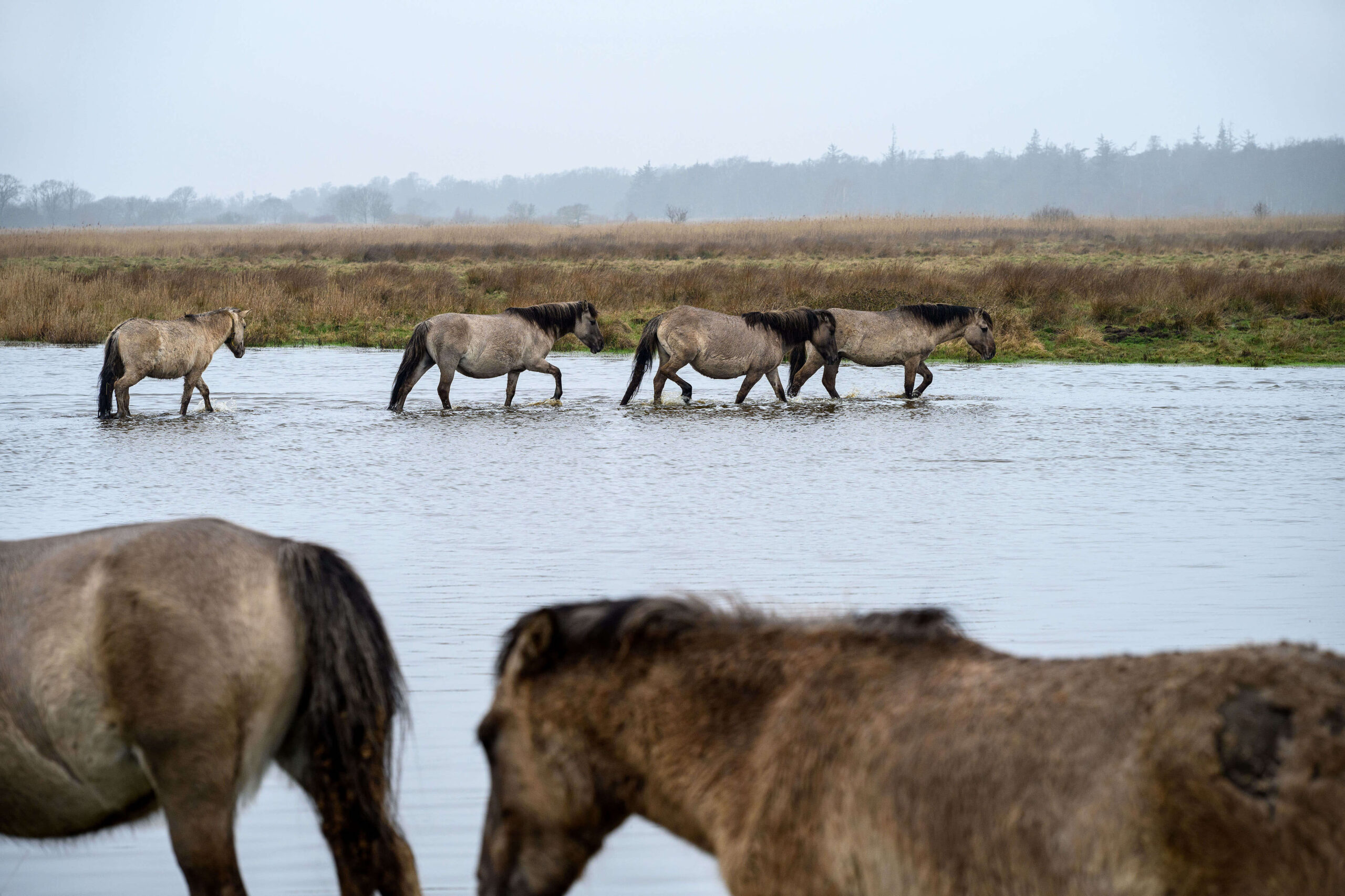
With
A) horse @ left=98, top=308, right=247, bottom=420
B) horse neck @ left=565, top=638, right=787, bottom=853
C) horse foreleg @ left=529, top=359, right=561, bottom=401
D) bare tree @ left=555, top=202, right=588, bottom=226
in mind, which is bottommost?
horse foreleg @ left=529, top=359, right=561, bottom=401

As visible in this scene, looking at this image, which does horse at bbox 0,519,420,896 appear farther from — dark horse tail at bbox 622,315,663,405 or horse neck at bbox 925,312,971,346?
horse neck at bbox 925,312,971,346

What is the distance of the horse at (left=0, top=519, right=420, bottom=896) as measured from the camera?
2811 millimetres

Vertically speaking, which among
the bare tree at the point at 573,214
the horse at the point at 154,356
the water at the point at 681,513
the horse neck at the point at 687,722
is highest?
the bare tree at the point at 573,214

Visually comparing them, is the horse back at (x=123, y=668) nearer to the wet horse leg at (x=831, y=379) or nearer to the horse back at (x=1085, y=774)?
the horse back at (x=1085, y=774)

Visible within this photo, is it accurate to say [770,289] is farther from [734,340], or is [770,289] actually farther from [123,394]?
[123,394]

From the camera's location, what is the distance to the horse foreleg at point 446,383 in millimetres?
15781

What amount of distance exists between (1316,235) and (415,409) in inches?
1763

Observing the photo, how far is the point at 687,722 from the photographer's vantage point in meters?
2.33

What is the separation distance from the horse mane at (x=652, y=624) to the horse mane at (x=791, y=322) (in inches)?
584

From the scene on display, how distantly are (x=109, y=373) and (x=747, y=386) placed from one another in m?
7.79

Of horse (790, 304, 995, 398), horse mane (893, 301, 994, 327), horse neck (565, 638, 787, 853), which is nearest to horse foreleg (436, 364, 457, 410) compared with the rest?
horse (790, 304, 995, 398)

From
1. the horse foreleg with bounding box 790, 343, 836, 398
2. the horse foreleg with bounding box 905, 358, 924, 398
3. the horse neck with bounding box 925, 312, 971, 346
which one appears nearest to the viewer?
the horse foreleg with bounding box 905, 358, 924, 398

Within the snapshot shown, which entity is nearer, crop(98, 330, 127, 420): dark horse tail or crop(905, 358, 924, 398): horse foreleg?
crop(98, 330, 127, 420): dark horse tail

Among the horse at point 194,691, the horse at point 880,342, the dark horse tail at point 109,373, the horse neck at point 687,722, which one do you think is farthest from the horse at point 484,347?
the horse neck at point 687,722
